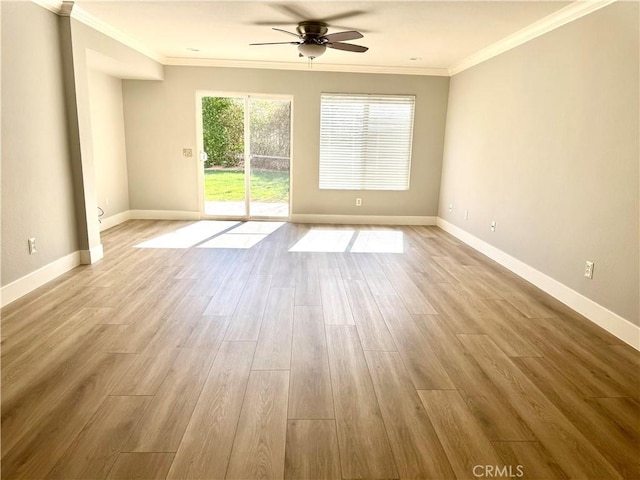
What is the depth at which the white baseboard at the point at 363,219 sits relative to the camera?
694 cm

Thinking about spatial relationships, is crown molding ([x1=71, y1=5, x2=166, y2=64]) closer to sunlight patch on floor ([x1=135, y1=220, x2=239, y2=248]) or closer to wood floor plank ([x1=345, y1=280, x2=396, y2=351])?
sunlight patch on floor ([x1=135, y1=220, x2=239, y2=248])

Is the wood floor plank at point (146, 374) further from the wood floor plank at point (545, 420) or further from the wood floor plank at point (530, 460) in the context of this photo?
the wood floor plank at point (545, 420)

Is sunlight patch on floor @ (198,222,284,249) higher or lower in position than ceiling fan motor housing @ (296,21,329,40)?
lower

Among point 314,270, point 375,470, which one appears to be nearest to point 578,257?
point 314,270

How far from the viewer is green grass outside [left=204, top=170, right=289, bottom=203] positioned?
22.4 ft

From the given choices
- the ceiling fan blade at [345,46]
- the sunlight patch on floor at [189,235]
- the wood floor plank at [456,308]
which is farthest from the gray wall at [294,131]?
the wood floor plank at [456,308]

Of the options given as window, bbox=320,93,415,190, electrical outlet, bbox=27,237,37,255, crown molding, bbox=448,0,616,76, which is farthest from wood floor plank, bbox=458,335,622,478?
window, bbox=320,93,415,190

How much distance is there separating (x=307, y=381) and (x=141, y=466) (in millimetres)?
929

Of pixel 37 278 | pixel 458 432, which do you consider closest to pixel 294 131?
pixel 37 278

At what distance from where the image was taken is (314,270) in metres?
4.31

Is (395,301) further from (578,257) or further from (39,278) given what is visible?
(39,278)

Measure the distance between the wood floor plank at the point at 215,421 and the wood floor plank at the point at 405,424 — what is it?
75 centimetres

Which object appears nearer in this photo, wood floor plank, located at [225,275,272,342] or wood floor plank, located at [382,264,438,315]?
wood floor plank, located at [225,275,272,342]

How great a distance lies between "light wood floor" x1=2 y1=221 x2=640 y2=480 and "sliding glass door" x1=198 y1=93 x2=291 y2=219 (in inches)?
122
